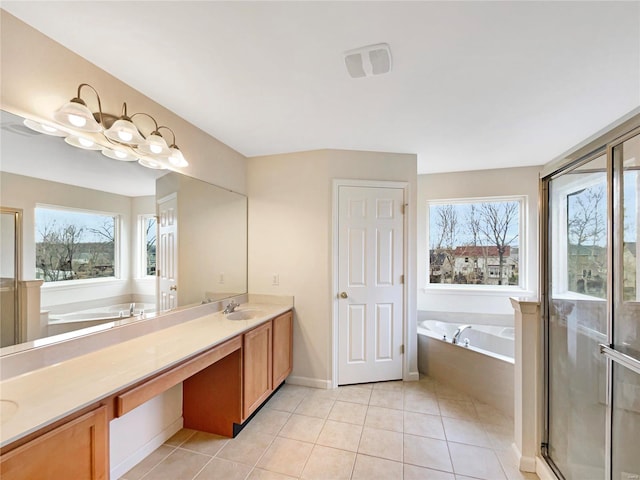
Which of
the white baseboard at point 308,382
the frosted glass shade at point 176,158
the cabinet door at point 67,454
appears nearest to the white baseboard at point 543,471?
the white baseboard at point 308,382

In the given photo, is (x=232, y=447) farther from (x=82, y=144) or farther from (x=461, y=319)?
(x=461, y=319)

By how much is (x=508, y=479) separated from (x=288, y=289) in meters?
2.11

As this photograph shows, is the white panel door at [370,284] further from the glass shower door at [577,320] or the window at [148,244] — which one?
the window at [148,244]

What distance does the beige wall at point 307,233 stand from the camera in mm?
2846

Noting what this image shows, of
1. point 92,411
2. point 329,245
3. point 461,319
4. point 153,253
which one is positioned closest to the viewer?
point 92,411

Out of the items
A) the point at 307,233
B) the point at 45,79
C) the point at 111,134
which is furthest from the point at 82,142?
the point at 307,233

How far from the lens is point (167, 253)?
204 centimetres

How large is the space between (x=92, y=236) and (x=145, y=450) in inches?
56.5

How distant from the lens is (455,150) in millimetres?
2916

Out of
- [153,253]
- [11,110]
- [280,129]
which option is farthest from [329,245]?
[11,110]

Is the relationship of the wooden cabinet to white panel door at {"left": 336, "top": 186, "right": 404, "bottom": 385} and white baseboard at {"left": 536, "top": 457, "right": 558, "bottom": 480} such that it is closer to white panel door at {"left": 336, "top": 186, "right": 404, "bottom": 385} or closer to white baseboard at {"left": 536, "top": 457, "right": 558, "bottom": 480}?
white panel door at {"left": 336, "top": 186, "right": 404, "bottom": 385}

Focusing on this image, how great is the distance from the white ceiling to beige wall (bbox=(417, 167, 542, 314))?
111 cm

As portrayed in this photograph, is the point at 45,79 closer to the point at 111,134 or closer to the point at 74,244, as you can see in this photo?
the point at 111,134

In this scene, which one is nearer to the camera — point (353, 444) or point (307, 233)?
point (353, 444)
